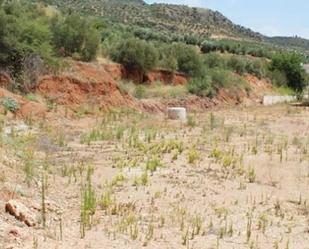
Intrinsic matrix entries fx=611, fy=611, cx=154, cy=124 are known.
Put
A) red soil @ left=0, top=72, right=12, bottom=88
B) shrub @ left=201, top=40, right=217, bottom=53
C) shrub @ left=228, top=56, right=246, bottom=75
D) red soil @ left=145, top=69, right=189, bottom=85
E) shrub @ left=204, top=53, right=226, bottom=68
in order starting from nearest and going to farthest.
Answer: red soil @ left=0, top=72, right=12, bottom=88 < red soil @ left=145, top=69, right=189, bottom=85 < shrub @ left=204, top=53, right=226, bottom=68 < shrub @ left=228, top=56, right=246, bottom=75 < shrub @ left=201, top=40, right=217, bottom=53

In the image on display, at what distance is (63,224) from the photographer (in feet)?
28.6

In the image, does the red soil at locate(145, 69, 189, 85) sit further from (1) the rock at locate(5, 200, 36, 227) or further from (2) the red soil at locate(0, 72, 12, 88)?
(1) the rock at locate(5, 200, 36, 227)

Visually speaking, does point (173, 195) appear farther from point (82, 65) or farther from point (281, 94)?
point (281, 94)

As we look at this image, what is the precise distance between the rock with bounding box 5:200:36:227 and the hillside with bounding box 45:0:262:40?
180 feet

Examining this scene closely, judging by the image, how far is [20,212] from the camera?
8.55 m

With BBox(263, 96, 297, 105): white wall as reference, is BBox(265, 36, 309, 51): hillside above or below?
above

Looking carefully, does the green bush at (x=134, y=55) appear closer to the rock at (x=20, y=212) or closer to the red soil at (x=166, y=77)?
the red soil at (x=166, y=77)

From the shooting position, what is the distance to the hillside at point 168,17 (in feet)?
229

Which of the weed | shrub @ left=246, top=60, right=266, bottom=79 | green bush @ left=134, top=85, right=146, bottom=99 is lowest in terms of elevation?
the weed

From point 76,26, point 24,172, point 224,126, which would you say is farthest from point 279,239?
point 76,26

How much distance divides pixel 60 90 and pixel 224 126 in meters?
6.41

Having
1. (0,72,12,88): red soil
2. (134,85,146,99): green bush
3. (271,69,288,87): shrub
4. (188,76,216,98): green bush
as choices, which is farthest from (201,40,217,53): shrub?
(0,72,12,88): red soil

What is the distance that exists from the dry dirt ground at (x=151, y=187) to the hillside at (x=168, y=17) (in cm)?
4661

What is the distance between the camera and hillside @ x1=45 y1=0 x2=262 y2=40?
6994 cm
